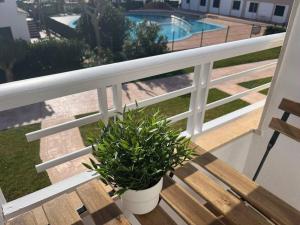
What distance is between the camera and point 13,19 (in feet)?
45.0

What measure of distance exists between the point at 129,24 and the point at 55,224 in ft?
47.1

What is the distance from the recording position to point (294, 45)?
1878 millimetres

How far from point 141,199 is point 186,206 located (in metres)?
0.26

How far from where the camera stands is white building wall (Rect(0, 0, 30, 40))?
43.7 ft

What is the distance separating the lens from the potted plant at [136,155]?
1051 millimetres

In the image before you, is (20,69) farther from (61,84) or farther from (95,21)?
(61,84)

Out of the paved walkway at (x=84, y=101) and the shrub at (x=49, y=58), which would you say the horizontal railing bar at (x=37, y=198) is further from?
the shrub at (x=49, y=58)

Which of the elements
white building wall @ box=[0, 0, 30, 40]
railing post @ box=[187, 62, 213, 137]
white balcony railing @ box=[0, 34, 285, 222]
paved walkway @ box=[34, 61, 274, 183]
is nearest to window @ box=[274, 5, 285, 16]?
paved walkway @ box=[34, 61, 274, 183]

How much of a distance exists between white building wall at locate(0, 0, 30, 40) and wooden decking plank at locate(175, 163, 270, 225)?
15.1 metres

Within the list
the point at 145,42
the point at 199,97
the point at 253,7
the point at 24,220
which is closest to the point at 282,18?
the point at 253,7

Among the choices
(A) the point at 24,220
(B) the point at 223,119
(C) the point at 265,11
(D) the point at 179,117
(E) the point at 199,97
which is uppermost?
(E) the point at 199,97

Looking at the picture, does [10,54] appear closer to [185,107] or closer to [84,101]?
[84,101]

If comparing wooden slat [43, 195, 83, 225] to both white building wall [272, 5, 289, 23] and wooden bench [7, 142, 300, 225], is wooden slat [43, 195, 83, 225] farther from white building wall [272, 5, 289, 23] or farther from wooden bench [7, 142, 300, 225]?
white building wall [272, 5, 289, 23]

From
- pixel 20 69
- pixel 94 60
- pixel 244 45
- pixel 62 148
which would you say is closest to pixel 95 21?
pixel 94 60
